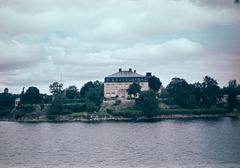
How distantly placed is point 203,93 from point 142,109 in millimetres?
18681

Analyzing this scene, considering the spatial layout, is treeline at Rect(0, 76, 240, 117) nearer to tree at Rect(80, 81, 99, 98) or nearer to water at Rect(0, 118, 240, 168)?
tree at Rect(80, 81, 99, 98)

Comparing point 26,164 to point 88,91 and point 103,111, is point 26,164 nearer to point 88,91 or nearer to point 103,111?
point 103,111

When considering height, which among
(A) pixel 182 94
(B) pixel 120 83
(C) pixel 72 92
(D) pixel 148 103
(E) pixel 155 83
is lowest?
(D) pixel 148 103

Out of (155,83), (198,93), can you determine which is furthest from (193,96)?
(155,83)

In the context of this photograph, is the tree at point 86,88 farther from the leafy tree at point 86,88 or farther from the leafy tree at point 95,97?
the leafy tree at point 95,97

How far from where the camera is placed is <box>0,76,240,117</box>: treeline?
108438mm

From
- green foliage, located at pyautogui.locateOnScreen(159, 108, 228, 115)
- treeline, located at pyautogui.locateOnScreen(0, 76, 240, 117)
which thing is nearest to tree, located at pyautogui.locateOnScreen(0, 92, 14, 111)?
treeline, located at pyautogui.locateOnScreen(0, 76, 240, 117)

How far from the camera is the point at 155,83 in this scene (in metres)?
128

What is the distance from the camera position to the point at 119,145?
54.0 m

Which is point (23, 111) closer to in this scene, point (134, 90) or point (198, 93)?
point (134, 90)

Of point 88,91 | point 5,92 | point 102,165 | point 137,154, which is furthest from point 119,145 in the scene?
point 5,92

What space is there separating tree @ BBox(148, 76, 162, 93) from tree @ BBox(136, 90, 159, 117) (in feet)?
63.5

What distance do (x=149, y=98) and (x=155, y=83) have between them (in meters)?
22.6

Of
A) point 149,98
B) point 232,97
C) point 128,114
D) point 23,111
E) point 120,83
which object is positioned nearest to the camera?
A: point 149,98
